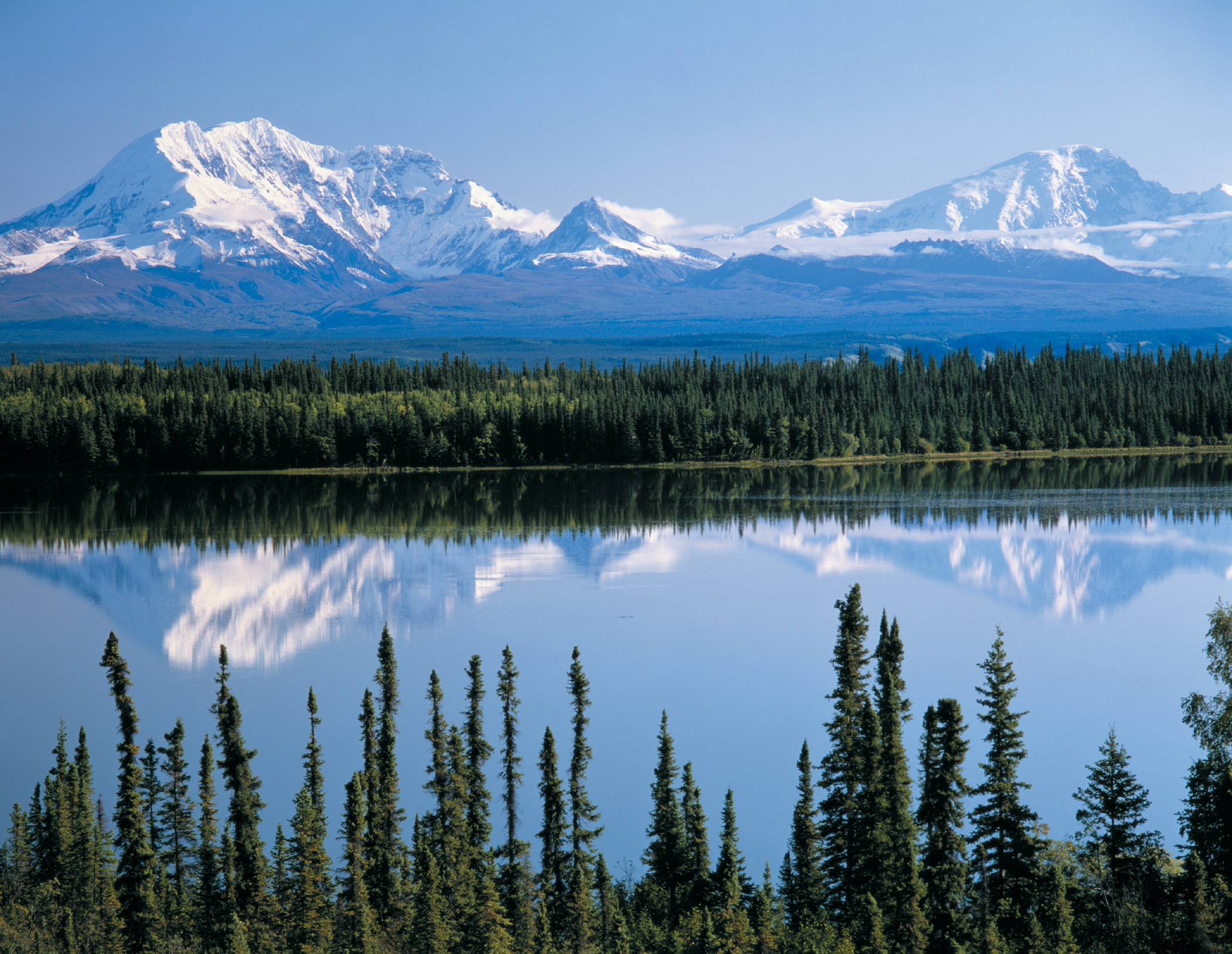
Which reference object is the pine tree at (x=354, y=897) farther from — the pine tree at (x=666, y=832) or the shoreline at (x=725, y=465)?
the shoreline at (x=725, y=465)

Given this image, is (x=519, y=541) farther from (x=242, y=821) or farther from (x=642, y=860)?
(x=642, y=860)

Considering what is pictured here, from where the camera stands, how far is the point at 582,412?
146m

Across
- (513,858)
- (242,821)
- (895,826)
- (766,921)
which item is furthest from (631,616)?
(766,921)

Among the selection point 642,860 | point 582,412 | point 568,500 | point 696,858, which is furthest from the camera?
point 582,412

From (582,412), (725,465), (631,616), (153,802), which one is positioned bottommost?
(725,465)

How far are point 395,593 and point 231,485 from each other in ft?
224

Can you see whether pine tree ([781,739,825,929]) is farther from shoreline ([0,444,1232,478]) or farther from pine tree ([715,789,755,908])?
shoreline ([0,444,1232,478])

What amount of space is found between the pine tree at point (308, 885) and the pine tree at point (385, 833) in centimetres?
98

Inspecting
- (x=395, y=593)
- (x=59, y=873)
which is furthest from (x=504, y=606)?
(x=59, y=873)

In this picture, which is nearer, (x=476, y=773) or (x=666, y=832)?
(x=666, y=832)

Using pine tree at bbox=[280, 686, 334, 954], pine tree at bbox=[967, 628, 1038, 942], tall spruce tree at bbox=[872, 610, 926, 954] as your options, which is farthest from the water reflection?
pine tree at bbox=[967, 628, 1038, 942]

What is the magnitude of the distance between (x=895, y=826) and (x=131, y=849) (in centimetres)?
1614

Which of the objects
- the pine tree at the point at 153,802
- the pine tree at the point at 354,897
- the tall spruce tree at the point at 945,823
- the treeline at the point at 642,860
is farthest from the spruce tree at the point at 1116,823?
the pine tree at the point at 153,802

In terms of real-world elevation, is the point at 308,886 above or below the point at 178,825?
below
